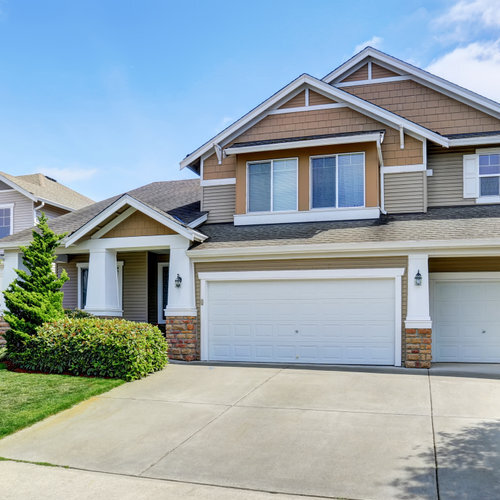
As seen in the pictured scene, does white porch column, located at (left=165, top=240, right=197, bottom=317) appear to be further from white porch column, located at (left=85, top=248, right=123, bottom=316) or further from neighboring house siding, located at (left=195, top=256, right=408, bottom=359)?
white porch column, located at (left=85, top=248, right=123, bottom=316)

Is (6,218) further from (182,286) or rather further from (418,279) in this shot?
(418,279)

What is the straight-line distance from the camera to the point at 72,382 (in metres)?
9.80

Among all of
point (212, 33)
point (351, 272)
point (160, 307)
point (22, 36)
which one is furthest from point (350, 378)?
point (22, 36)

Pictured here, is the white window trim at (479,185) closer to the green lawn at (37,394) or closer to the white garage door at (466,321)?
the white garage door at (466,321)

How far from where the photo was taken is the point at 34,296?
38.2 ft

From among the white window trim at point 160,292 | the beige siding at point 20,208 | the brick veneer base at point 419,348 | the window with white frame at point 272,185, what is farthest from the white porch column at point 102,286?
the beige siding at point 20,208

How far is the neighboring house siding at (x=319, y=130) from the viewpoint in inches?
536

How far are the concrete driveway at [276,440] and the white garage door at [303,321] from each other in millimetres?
1973

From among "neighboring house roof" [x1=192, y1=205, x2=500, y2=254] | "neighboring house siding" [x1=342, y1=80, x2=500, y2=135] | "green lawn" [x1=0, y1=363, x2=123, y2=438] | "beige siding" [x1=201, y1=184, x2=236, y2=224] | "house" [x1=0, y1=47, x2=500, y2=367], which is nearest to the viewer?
"green lawn" [x1=0, y1=363, x2=123, y2=438]

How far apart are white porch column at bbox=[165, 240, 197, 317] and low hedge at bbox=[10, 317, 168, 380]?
1.53 meters

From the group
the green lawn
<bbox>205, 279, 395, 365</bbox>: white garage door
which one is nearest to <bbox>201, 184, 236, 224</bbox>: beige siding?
<bbox>205, 279, 395, 365</bbox>: white garage door

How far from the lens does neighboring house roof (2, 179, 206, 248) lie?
14.5m

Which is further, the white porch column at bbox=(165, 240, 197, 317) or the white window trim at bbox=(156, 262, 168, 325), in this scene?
the white window trim at bbox=(156, 262, 168, 325)

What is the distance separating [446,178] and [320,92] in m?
4.14
